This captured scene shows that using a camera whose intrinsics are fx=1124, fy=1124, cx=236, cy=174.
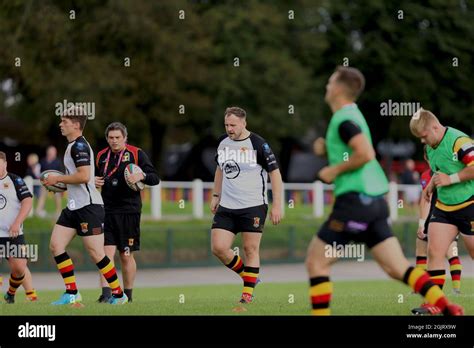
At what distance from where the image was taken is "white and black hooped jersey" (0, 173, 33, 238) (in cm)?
1361

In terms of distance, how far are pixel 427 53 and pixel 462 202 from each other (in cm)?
3719

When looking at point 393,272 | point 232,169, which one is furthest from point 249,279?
point 393,272

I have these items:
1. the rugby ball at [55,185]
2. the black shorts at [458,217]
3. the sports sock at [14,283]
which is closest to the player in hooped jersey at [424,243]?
the black shorts at [458,217]

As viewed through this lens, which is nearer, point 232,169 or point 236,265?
point 232,169

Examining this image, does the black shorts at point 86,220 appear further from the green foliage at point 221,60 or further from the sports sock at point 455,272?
the green foliage at point 221,60

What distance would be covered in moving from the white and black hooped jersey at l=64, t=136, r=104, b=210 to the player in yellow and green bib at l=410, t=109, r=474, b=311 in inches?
138

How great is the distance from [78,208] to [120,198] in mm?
1145

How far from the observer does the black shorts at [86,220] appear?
1239 cm

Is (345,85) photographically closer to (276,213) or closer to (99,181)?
(276,213)

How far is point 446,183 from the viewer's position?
11.0 meters

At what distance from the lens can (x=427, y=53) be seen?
47688mm

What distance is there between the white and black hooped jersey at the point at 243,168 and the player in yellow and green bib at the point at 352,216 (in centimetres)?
355

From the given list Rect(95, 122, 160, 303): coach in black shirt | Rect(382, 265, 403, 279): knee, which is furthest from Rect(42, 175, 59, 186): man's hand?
Rect(382, 265, 403, 279): knee

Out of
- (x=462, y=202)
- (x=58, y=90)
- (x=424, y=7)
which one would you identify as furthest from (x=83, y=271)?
(x=424, y=7)
